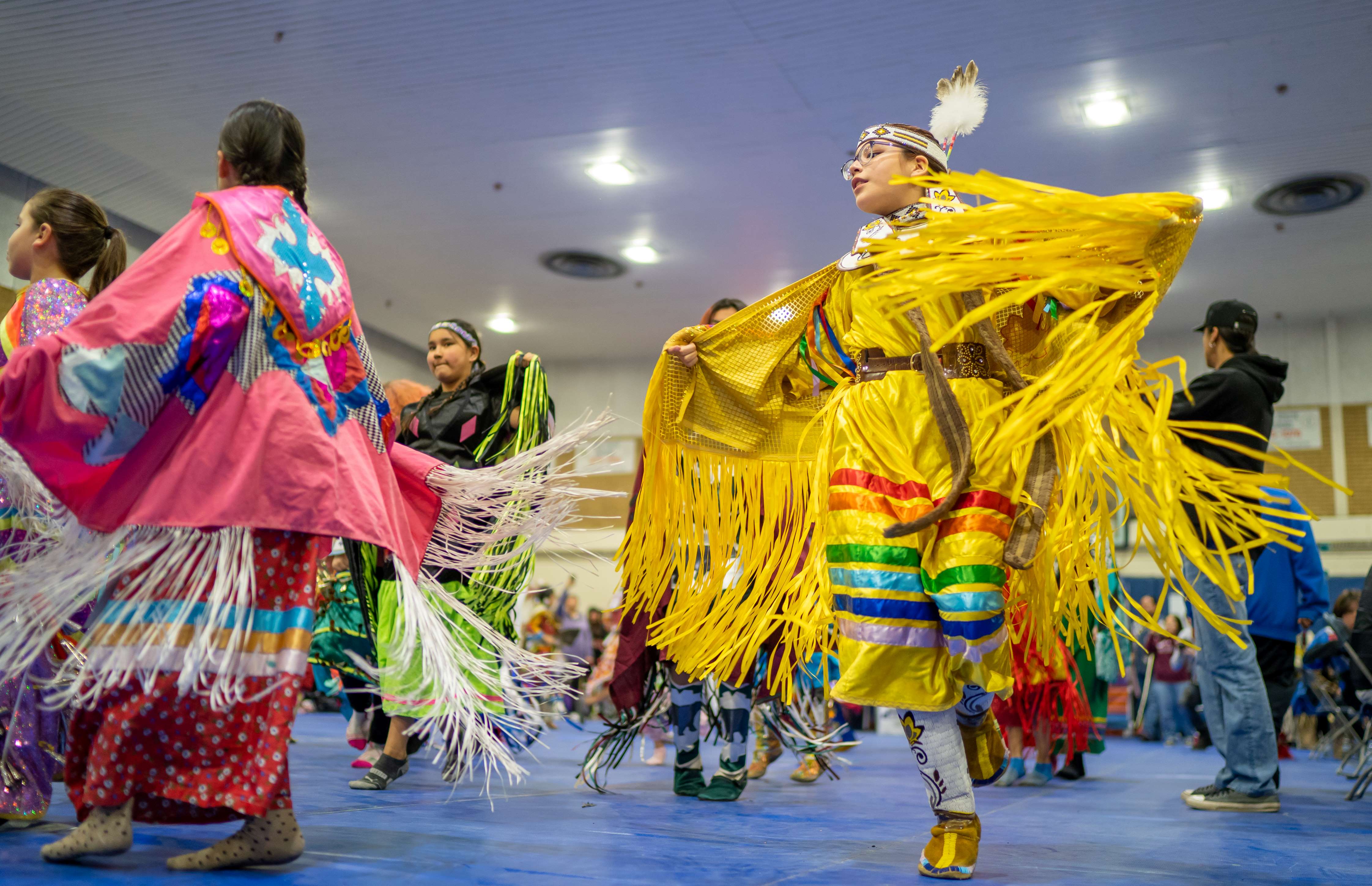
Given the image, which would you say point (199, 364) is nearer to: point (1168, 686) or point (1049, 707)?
point (1049, 707)

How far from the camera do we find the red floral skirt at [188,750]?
1721 mm

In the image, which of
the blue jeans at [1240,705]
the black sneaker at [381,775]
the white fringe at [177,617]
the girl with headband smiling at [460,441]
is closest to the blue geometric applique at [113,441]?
the white fringe at [177,617]

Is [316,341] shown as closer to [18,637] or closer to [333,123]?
[18,637]

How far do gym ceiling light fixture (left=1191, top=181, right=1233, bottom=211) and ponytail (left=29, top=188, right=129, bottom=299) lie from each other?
312 inches

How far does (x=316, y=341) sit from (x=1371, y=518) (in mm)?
12533

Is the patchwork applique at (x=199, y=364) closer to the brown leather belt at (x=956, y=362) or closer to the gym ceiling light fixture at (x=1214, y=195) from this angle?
the brown leather belt at (x=956, y=362)

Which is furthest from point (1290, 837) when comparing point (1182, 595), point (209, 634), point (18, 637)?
point (18, 637)

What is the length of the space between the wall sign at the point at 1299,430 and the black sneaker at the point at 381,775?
11252 mm

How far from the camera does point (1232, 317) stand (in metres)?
3.71

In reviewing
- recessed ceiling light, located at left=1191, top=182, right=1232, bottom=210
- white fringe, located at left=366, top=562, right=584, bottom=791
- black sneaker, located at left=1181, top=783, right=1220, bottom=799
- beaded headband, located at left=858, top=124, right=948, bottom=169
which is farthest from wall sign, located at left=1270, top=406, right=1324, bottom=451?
white fringe, located at left=366, top=562, right=584, bottom=791

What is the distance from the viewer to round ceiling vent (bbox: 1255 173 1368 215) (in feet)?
26.3

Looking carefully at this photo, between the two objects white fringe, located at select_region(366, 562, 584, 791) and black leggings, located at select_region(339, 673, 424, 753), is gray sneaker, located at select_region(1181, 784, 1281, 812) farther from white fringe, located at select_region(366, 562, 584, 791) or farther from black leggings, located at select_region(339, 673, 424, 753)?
black leggings, located at select_region(339, 673, 424, 753)

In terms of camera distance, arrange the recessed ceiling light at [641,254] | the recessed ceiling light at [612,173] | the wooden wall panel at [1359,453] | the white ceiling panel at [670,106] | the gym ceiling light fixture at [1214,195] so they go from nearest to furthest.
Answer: the white ceiling panel at [670,106]
the recessed ceiling light at [612,173]
the gym ceiling light fixture at [1214,195]
the recessed ceiling light at [641,254]
the wooden wall panel at [1359,453]

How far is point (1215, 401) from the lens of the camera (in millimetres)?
3428
